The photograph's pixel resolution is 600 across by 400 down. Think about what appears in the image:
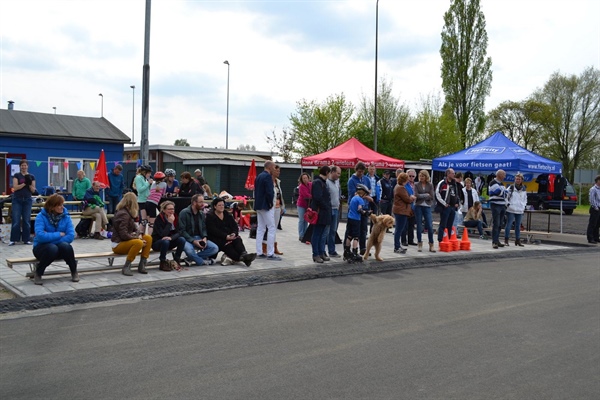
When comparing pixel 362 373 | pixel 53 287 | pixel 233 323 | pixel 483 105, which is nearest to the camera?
pixel 362 373

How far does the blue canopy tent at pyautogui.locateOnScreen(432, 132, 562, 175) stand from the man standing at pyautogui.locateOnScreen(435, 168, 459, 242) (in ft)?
16.0

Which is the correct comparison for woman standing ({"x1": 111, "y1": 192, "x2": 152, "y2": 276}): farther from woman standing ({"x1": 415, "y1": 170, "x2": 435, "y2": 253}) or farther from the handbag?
woman standing ({"x1": 415, "y1": 170, "x2": 435, "y2": 253})

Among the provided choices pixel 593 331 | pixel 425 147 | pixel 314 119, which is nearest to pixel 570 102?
pixel 425 147

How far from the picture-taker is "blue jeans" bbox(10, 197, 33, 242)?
12.6 m

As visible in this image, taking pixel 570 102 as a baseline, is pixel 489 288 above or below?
below

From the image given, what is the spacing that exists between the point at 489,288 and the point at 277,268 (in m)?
3.78

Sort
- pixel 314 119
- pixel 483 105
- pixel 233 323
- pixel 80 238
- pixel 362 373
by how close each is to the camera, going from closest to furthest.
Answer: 1. pixel 362 373
2. pixel 233 323
3. pixel 80 238
4. pixel 314 119
5. pixel 483 105

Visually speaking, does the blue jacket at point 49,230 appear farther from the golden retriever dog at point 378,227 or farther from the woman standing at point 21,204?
the golden retriever dog at point 378,227

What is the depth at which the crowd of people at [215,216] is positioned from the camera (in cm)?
940

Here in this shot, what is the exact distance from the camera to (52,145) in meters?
25.3

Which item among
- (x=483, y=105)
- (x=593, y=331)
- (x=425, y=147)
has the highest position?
(x=483, y=105)

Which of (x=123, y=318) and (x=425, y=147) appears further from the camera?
(x=425, y=147)

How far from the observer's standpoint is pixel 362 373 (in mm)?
5129

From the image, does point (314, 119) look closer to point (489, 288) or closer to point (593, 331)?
point (489, 288)
